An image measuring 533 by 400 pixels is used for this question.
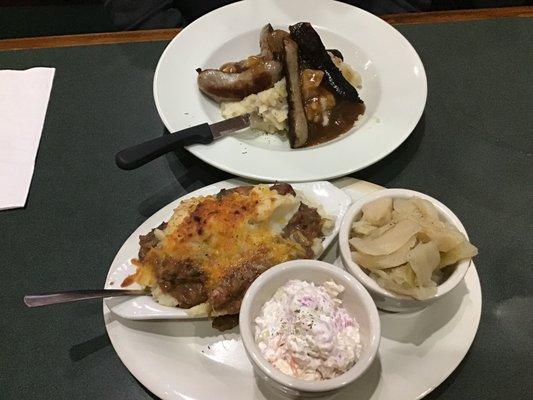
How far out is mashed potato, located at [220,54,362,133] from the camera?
1.84 metres

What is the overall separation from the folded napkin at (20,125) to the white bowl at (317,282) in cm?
89

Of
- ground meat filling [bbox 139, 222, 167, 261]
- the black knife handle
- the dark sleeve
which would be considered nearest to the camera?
ground meat filling [bbox 139, 222, 167, 261]

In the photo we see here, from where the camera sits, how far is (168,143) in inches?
64.1

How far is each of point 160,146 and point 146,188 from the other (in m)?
0.17

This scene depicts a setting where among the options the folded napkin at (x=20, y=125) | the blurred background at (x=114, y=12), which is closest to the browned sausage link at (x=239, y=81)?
the folded napkin at (x=20, y=125)

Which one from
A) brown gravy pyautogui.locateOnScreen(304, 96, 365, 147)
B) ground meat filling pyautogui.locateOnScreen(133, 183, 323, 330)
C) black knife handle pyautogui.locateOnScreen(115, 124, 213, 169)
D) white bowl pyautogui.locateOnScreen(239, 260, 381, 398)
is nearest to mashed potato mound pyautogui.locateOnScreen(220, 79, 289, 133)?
brown gravy pyautogui.locateOnScreen(304, 96, 365, 147)

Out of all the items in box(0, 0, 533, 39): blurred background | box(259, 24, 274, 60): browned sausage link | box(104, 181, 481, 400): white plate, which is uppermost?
box(259, 24, 274, 60): browned sausage link

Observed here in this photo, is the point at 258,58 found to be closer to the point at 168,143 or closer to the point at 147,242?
the point at 168,143

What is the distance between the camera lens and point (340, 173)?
1582 mm

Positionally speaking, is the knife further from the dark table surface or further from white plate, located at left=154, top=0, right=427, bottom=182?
the dark table surface

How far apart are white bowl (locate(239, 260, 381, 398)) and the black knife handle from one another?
60 cm

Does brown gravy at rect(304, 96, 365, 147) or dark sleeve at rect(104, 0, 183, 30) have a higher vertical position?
dark sleeve at rect(104, 0, 183, 30)

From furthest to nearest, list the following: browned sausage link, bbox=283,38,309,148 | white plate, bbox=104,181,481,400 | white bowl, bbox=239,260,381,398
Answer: browned sausage link, bbox=283,38,309,148 < white plate, bbox=104,181,481,400 < white bowl, bbox=239,260,381,398

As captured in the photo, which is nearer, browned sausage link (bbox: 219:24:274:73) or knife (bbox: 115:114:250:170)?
knife (bbox: 115:114:250:170)
